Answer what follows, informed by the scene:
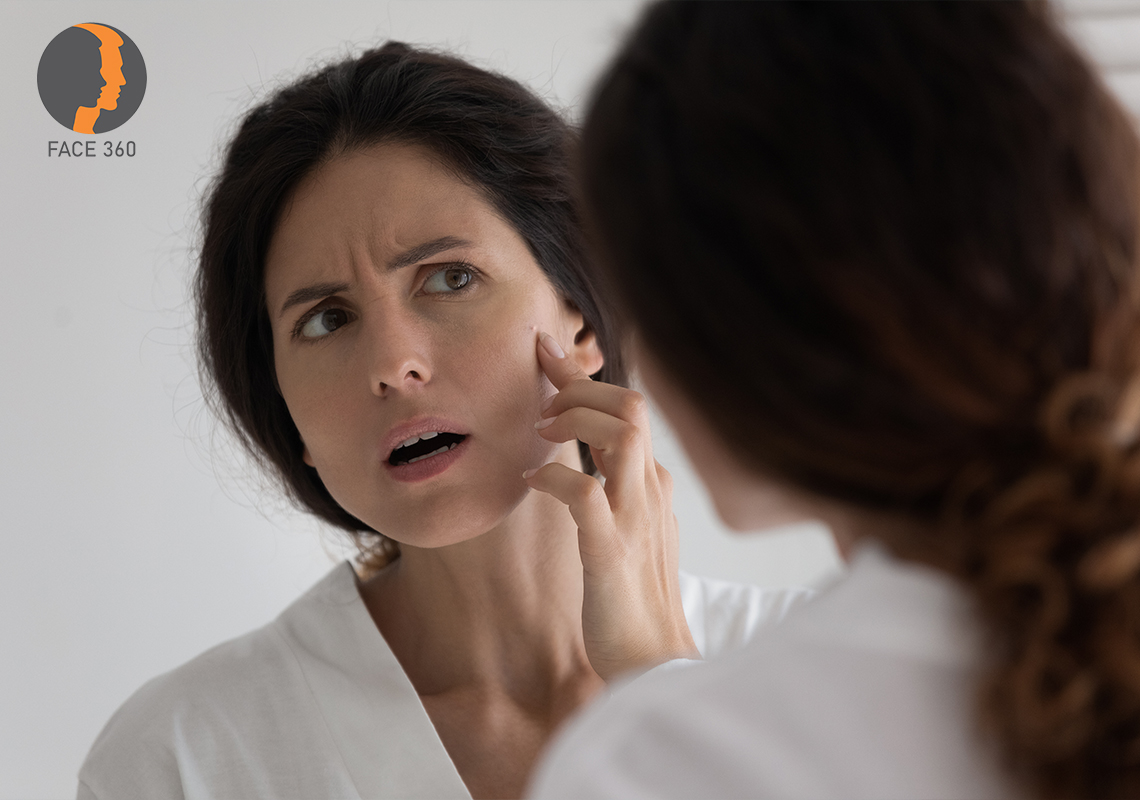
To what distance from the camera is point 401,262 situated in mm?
1058

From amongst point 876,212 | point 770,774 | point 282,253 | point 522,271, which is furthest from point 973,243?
point 282,253

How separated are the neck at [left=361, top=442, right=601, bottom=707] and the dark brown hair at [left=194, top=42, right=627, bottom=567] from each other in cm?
16

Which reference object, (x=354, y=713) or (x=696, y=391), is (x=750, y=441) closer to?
(x=696, y=391)

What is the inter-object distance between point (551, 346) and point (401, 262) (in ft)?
0.61

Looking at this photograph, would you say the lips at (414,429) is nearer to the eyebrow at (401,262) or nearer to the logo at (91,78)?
the eyebrow at (401,262)

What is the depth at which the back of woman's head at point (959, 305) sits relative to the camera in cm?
45

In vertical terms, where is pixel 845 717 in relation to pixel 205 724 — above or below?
above

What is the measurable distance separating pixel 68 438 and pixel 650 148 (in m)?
1.36

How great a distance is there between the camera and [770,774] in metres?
0.46

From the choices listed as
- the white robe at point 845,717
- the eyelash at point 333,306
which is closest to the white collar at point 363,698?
the eyelash at point 333,306

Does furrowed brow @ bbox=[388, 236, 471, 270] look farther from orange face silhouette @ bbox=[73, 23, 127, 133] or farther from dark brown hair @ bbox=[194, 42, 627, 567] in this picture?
orange face silhouette @ bbox=[73, 23, 127, 133]

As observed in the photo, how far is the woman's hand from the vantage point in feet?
3.36

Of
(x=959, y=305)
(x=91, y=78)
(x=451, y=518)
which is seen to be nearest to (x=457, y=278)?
(x=451, y=518)

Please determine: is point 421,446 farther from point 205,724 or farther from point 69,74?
point 69,74
